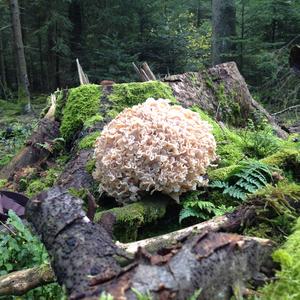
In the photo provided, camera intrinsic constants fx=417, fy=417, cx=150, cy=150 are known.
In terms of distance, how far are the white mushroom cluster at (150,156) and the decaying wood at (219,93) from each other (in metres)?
2.42

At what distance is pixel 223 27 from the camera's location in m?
14.7

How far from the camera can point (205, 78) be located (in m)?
7.45

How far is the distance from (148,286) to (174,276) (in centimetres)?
14

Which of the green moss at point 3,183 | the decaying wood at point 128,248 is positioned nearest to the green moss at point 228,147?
the decaying wood at point 128,248

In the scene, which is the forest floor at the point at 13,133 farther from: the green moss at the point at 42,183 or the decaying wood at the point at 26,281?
the decaying wood at the point at 26,281

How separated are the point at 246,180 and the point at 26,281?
2279 millimetres

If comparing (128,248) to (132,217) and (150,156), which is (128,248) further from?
(150,156)

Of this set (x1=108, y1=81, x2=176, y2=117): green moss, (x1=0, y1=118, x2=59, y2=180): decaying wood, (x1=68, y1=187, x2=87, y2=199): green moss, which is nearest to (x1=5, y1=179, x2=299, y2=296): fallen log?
(x1=68, y1=187, x2=87, y2=199): green moss

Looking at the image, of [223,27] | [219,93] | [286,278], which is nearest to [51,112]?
[219,93]

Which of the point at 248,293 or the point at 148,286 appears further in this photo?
the point at 248,293

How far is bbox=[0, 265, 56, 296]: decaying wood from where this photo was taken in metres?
2.73

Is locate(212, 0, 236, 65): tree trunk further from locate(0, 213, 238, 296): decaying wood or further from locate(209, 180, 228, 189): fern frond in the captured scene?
locate(0, 213, 238, 296): decaying wood

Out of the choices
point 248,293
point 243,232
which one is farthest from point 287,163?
point 248,293

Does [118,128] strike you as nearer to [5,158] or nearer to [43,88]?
[5,158]
